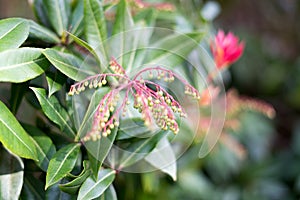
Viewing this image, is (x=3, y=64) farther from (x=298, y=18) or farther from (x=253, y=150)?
(x=298, y=18)

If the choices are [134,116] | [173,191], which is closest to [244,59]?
[173,191]

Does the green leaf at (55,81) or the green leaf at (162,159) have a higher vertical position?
the green leaf at (55,81)

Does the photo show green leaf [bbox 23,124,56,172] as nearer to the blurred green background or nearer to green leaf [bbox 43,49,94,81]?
green leaf [bbox 43,49,94,81]

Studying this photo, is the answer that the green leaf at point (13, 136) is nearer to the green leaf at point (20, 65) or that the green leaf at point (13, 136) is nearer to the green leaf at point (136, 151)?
the green leaf at point (20, 65)

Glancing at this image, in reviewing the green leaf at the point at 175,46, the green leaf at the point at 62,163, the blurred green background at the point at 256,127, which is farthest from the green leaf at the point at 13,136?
the blurred green background at the point at 256,127

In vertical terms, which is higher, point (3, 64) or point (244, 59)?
point (3, 64)

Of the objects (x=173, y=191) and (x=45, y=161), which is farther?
(x=173, y=191)
